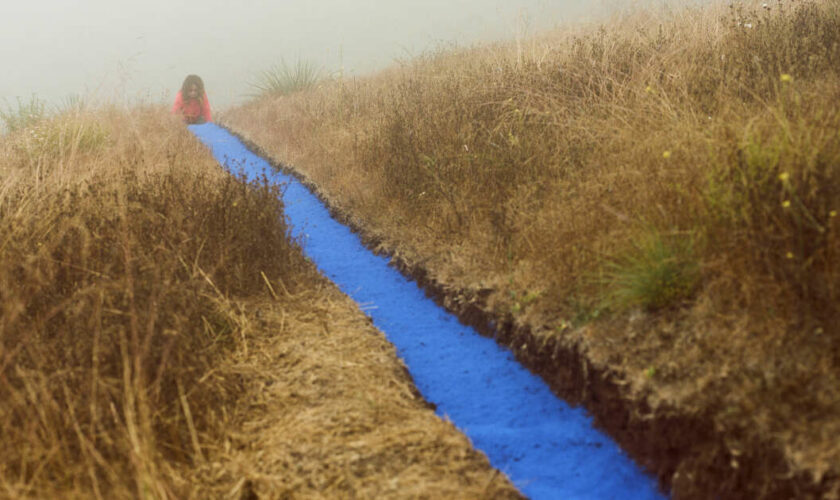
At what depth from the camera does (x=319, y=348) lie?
4.37 m

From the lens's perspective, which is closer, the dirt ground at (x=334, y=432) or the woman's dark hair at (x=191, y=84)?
the dirt ground at (x=334, y=432)

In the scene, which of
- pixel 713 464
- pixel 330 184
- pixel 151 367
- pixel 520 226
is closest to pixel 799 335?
pixel 713 464

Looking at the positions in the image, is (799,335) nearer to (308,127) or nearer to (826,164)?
(826,164)

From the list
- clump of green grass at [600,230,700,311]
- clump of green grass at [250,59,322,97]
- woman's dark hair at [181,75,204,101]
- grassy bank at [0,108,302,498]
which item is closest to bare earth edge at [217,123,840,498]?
clump of green grass at [600,230,700,311]

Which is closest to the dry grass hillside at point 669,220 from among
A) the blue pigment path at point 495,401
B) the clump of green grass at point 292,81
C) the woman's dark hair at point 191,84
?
the blue pigment path at point 495,401

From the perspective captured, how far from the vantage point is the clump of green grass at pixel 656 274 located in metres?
3.80

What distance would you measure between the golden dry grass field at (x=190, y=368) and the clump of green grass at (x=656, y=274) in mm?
1295

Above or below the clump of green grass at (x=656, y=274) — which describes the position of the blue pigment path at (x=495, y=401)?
below

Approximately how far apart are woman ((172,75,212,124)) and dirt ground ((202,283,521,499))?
14398 mm

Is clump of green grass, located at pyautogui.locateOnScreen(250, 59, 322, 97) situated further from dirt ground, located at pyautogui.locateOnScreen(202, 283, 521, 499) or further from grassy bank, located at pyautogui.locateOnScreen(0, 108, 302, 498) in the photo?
dirt ground, located at pyautogui.locateOnScreen(202, 283, 521, 499)

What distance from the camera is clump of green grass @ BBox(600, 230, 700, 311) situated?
12.5 feet

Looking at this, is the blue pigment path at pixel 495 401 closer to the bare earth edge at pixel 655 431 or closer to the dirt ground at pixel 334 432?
the bare earth edge at pixel 655 431

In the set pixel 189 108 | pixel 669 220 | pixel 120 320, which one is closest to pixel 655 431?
pixel 669 220

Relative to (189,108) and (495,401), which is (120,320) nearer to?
(495,401)
